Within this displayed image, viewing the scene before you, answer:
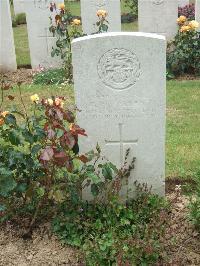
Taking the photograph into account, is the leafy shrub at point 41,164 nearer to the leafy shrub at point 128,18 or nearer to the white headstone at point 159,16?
the white headstone at point 159,16

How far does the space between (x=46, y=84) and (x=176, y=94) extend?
7.28 ft

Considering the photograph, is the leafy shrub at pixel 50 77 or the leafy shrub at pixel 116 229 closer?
the leafy shrub at pixel 116 229

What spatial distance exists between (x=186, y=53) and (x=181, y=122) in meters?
2.56

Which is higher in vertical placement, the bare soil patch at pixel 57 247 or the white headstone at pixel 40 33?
the white headstone at pixel 40 33

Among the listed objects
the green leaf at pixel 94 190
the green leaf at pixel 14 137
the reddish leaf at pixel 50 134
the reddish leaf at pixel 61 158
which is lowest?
the green leaf at pixel 94 190

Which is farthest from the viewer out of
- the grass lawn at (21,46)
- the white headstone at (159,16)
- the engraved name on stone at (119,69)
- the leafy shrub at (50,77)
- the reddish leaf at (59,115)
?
the grass lawn at (21,46)

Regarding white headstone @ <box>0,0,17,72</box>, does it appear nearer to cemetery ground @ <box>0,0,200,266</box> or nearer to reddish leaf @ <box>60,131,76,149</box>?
cemetery ground @ <box>0,0,200,266</box>

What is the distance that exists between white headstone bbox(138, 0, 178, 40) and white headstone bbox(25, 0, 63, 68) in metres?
1.58

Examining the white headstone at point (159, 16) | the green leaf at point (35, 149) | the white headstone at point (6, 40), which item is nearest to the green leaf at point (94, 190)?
the green leaf at point (35, 149)

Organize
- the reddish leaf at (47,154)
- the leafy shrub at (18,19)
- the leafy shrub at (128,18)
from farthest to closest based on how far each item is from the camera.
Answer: the leafy shrub at (18,19), the leafy shrub at (128,18), the reddish leaf at (47,154)

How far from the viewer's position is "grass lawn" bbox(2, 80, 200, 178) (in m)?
4.80

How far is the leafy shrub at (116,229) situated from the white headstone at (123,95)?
301 mm

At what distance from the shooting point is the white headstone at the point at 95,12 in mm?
8766

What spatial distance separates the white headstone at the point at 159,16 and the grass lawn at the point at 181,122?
1695mm
